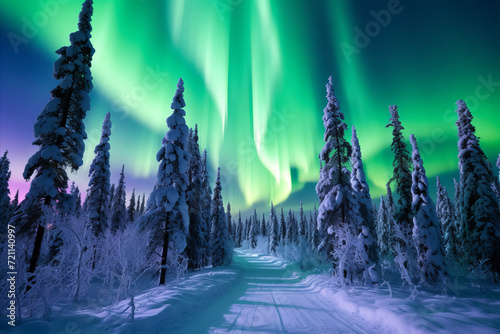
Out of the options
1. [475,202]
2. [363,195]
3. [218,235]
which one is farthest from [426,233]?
[218,235]

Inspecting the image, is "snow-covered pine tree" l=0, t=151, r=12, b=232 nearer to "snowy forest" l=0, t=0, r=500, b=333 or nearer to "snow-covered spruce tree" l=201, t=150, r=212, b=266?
"snowy forest" l=0, t=0, r=500, b=333

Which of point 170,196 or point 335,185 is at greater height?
point 335,185

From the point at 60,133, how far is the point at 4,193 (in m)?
33.2

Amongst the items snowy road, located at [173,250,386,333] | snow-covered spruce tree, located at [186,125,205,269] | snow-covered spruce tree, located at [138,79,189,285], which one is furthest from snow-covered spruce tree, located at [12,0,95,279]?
snow-covered spruce tree, located at [186,125,205,269]

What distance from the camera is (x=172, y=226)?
17016 mm

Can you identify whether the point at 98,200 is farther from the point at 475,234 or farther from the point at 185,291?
the point at 475,234

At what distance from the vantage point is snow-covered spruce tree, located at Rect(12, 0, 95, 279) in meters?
11.2

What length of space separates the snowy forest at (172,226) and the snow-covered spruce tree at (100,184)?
0.13 metres

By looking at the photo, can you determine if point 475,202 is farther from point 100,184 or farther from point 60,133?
point 100,184

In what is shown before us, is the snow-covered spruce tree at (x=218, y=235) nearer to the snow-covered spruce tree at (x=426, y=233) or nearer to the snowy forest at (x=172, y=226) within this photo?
the snowy forest at (x=172, y=226)

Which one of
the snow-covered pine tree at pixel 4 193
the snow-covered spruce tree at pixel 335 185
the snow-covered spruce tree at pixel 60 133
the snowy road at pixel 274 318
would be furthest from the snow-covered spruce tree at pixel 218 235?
the snow-covered pine tree at pixel 4 193

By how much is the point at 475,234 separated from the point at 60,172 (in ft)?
108

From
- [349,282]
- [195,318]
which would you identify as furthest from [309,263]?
[195,318]

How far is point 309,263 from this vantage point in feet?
84.3
